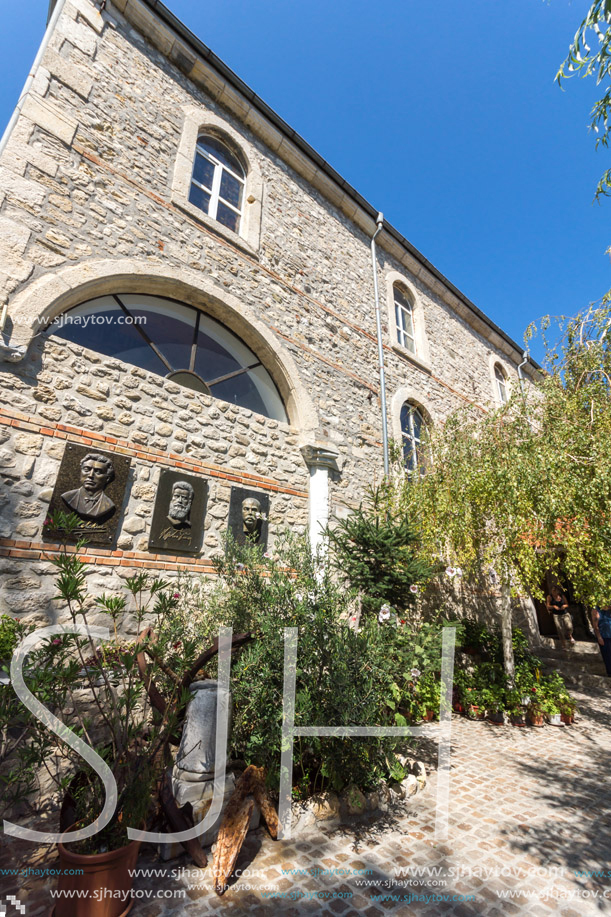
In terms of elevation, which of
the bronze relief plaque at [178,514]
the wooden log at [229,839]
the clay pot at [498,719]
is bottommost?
the clay pot at [498,719]

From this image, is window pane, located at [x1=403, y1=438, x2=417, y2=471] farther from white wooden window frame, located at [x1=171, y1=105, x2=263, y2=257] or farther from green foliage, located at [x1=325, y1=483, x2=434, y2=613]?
Answer: white wooden window frame, located at [x1=171, y1=105, x2=263, y2=257]

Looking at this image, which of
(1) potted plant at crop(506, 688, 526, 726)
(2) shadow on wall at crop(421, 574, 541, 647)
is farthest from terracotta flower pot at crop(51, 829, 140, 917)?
(2) shadow on wall at crop(421, 574, 541, 647)

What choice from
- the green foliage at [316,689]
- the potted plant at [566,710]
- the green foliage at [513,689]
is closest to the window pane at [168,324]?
the green foliage at [316,689]

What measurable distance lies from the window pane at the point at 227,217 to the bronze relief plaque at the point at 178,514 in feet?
13.4

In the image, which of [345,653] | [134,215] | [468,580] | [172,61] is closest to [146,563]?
[345,653]

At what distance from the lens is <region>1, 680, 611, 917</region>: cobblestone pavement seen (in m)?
2.04

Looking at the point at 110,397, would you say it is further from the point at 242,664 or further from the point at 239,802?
the point at 239,802

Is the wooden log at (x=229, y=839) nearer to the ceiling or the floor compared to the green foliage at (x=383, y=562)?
nearer to the floor

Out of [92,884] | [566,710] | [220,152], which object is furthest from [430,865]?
[220,152]

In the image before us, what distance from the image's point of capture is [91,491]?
12.9 ft

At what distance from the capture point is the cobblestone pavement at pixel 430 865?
80.4 inches

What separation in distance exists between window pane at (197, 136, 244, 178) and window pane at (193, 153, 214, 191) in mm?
241

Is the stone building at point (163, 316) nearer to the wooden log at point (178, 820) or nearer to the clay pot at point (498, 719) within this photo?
the wooden log at point (178, 820)

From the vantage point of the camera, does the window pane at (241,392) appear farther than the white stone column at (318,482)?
No
